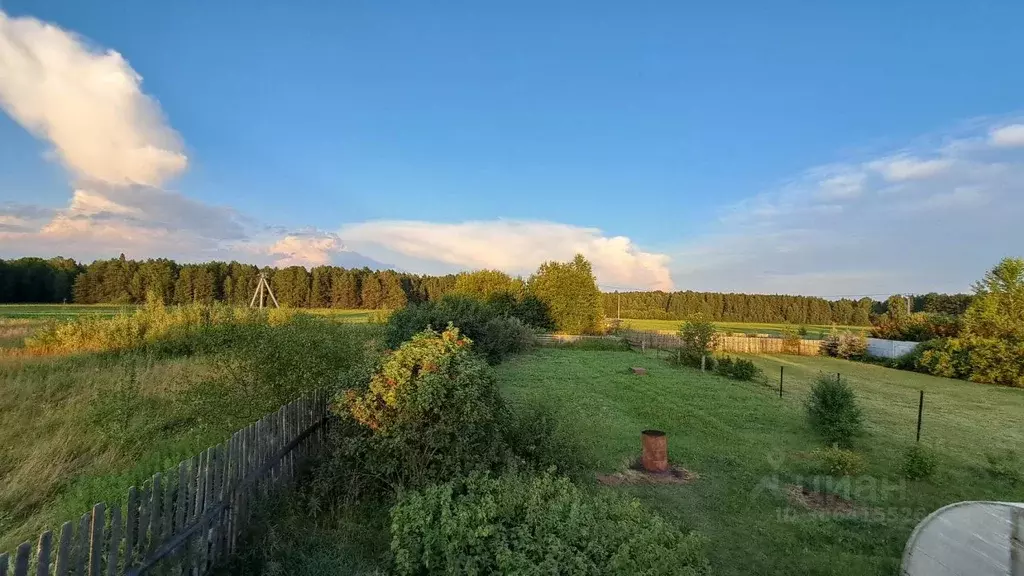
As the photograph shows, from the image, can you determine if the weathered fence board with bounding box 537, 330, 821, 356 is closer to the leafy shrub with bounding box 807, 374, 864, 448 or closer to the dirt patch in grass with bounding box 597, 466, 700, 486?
the leafy shrub with bounding box 807, 374, 864, 448

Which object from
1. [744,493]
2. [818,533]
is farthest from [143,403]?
[818,533]

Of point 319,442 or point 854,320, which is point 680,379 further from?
point 854,320

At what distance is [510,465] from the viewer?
5188 millimetres

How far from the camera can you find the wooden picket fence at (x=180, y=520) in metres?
2.51

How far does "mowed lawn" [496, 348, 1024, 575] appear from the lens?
4996mm

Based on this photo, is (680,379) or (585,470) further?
(680,379)

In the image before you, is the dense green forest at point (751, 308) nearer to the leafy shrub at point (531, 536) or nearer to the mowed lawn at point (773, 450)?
the mowed lawn at point (773, 450)

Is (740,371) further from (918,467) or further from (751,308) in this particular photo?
(751,308)

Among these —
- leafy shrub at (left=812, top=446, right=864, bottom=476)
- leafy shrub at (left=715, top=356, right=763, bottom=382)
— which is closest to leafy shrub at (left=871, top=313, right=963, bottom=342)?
leafy shrub at (left=715, top=356, right=763, bottom=382)

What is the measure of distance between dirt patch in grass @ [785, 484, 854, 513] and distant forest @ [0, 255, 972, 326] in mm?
24779

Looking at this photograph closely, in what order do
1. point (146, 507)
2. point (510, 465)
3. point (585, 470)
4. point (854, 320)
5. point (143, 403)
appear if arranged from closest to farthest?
point (146, 507)
point (510, 465)
point (585, 470)
point (143, 403)
point (854, 320)

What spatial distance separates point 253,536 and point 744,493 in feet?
20.0

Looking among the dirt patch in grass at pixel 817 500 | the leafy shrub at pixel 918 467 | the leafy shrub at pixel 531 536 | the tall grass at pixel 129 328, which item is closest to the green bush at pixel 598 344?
the tall grass at pixel 129 328

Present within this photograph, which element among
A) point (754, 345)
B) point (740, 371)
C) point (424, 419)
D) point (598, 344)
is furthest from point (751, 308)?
point (424, 419)
